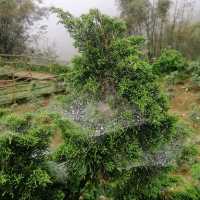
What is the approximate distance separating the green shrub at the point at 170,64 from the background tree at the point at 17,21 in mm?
6109

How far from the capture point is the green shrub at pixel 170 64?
11.2 metres

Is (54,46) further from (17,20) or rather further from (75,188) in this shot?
(75,188)

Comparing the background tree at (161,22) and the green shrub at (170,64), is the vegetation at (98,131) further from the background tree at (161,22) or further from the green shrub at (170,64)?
the background tree at (161,22)

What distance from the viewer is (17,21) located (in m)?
15.6

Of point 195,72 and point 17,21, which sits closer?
point 195,72

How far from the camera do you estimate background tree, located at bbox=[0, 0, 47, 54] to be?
1485cm

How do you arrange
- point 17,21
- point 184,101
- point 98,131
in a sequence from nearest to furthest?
point 98,131 < point 184,101 < point 17,21

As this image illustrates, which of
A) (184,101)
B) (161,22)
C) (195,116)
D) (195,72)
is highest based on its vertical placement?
(161,22)

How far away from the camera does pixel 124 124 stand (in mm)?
4250

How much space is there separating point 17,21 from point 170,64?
6.78 meters

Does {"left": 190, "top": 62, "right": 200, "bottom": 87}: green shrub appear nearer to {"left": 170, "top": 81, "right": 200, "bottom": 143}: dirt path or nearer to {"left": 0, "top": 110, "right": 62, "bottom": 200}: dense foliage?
{"left": 170, "top": 81, "right": 200, "bottom": 143}: dirt path

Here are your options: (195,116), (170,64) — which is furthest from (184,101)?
(170,64)

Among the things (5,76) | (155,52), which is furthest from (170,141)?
(155,52)

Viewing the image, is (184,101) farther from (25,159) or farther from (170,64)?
(25,159)
